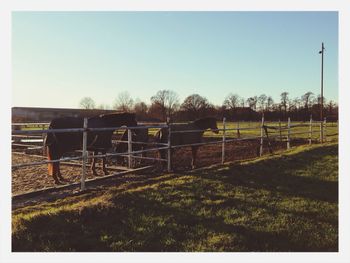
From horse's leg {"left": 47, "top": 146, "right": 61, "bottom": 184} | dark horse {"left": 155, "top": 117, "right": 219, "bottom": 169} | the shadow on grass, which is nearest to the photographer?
the shadow on grass

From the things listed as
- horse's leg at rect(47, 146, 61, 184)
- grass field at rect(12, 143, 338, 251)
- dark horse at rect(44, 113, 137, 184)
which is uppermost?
dark horse at rect(44, 113, 137, 184)

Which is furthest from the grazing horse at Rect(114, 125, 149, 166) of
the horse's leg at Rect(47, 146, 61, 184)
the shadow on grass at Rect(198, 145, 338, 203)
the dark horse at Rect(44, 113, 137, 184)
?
the shadow on grass at Rect(198, 145, 338, 203)

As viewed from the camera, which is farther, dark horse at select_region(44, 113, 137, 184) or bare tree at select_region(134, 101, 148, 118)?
bare tree at select_region(134, 101, 148, 118)

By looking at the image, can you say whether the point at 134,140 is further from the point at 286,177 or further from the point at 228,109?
the point at 228,109

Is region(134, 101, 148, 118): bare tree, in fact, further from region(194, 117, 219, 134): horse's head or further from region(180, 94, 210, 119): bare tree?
region(194, 117, 219, 134): horse's head

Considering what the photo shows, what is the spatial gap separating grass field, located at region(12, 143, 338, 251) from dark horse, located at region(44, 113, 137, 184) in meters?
1.69

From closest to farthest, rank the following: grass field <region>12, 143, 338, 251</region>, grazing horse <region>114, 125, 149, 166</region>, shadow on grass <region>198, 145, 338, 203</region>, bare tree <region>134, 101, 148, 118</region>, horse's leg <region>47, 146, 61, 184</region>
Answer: grass field <region>12, 143, 338, 251</region>, shadow on grass <region>198, 145, 338, 203</region>, horse's leg <region>47, 146, 61, 184</region>, grazing horse <region>114, 125, 149, 166</region>, bare tree <region>134, 101, 148, 118</region>

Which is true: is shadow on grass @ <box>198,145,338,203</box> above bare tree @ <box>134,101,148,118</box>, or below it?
below

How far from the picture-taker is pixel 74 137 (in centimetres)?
687

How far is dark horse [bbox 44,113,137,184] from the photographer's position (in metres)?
6.53

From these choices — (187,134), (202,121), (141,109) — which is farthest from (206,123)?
(141,109)
